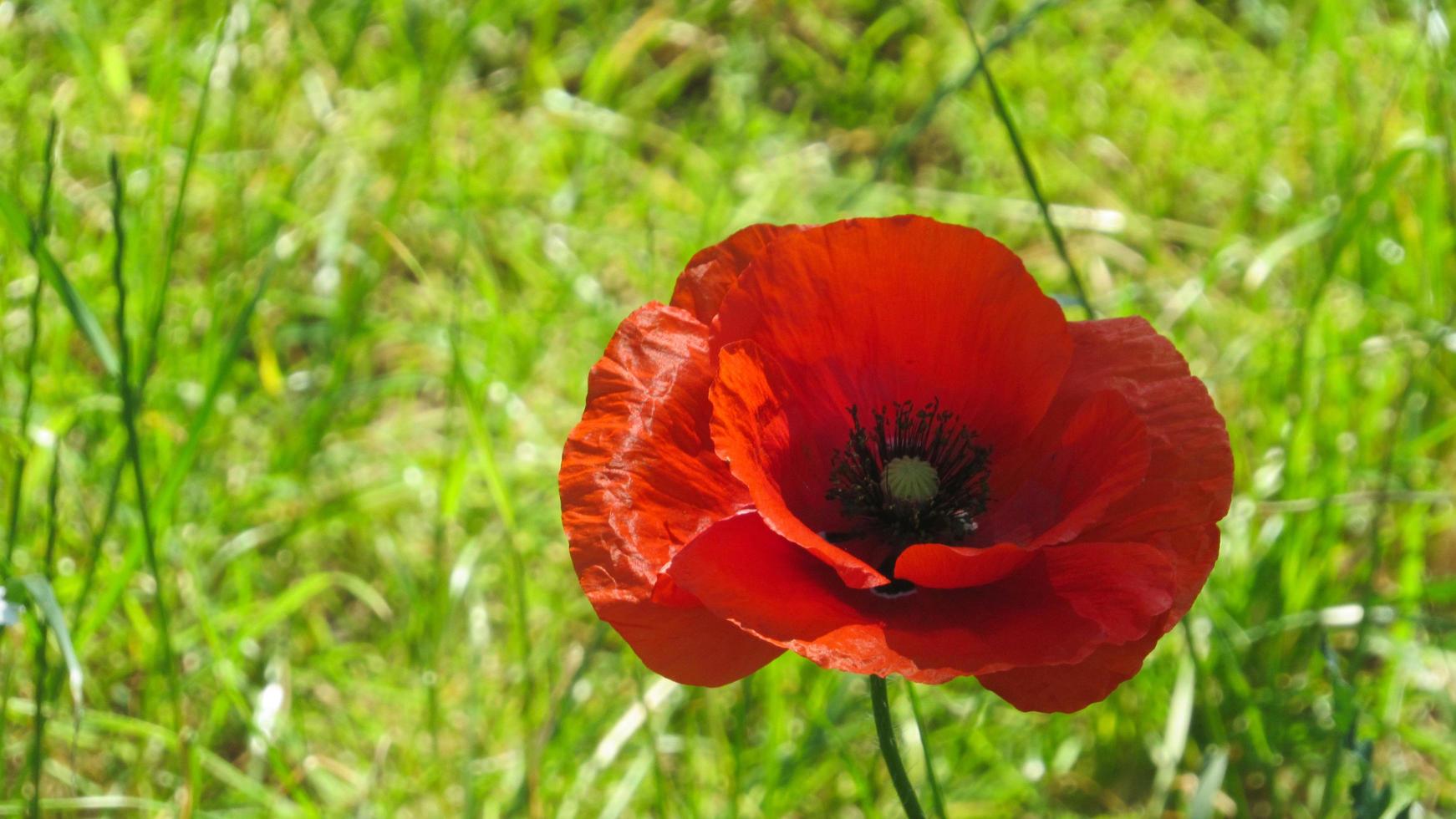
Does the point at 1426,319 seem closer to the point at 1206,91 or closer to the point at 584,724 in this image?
the point at 1206,91

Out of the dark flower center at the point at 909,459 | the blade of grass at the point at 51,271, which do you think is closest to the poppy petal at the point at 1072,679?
the dark flower center at the point at 909,459

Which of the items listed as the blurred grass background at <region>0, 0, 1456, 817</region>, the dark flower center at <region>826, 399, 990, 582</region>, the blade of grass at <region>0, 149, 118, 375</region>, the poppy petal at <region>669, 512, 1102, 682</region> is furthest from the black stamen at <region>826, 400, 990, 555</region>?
the blade of grass at <region>0, 149, 118, 375</region>

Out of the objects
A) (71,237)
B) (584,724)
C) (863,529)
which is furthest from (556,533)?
(863,529)

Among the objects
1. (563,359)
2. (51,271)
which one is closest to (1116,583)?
(51,271)

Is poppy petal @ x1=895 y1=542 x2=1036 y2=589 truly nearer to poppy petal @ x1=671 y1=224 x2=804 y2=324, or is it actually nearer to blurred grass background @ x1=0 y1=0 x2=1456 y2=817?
poppy petal @ x1=671 y1=224 x2=804 y2=324

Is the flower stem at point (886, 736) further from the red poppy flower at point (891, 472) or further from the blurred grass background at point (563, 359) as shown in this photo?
the blurred grass background at point (563, 359)
